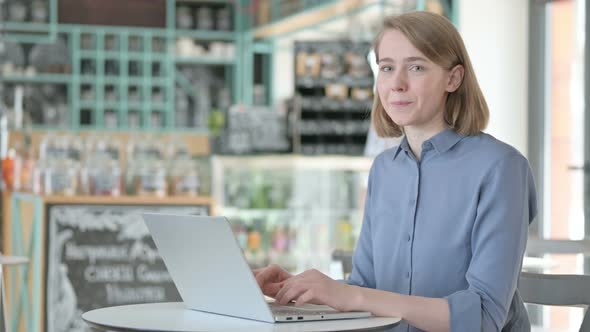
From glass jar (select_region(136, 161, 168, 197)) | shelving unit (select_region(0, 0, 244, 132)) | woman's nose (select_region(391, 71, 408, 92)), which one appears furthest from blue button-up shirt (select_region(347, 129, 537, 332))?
shelving unit (select_region(0, 0, 244, 132))

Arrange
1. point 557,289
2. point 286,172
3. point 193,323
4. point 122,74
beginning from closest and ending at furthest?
point 193,323, point 557,289, point 286,172, point 122,74

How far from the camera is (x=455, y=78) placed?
199 cm

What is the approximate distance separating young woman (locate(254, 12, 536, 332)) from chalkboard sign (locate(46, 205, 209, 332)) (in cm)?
400

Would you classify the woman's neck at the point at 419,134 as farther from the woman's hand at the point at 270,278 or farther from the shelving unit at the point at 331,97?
the shelving unit at the point at 331,97

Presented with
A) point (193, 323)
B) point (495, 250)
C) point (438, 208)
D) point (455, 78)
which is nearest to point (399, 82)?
point (455, 78)

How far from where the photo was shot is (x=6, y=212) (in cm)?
681

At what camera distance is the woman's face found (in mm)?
1924

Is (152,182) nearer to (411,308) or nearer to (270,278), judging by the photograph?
(270,278)

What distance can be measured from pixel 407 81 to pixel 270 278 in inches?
17.7

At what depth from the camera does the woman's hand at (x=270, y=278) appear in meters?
1.97

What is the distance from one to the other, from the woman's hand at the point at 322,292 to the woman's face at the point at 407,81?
0.37 metres

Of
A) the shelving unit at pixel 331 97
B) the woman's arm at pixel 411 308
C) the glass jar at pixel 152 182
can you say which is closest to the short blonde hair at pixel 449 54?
the woman's arm at pixel 411 308

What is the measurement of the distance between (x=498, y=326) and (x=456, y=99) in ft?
1.46

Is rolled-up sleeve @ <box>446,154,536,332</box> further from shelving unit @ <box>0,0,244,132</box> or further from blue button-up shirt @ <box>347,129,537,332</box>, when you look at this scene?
shelving unit @ <box>0,0,244,132</box>
